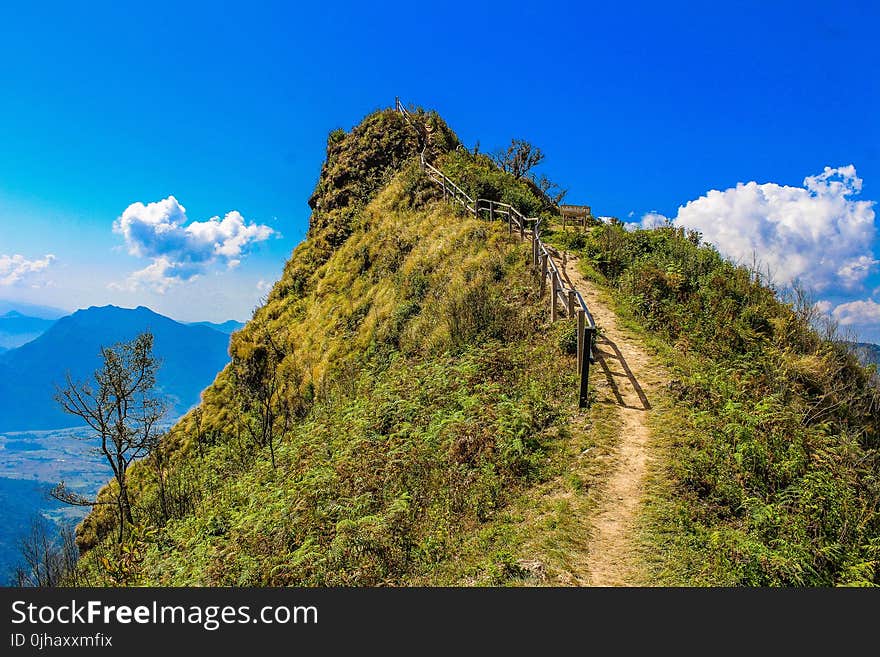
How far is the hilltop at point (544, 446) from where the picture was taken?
25.4 feet

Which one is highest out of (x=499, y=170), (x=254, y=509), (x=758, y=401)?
(x=499, y=170)

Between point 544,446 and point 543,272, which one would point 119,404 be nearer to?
point 543,272

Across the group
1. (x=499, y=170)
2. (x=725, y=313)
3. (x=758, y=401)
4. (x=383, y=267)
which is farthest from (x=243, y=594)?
(x=499, y=170)

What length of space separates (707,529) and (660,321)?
344 inches

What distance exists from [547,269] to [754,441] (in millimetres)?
8896

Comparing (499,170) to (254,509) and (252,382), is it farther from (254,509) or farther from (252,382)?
(254,509)

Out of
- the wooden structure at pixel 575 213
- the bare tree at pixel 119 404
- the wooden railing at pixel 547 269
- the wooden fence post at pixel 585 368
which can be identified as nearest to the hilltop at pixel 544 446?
the wooden fence post at pixel 585 368

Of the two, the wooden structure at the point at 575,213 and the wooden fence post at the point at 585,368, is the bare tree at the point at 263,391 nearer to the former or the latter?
the wooden fence post at the point at 585,368

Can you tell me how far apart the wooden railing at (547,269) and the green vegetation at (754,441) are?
6.22 ft

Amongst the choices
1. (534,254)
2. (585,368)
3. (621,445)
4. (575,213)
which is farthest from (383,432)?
(575,213)

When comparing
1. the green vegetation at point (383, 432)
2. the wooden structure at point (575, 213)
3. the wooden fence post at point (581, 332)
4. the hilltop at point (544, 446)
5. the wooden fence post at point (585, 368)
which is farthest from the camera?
the wooden structure at point (575, 213)

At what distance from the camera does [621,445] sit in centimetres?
1013

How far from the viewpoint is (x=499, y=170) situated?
114 ft

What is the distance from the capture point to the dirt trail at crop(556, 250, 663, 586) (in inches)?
289
